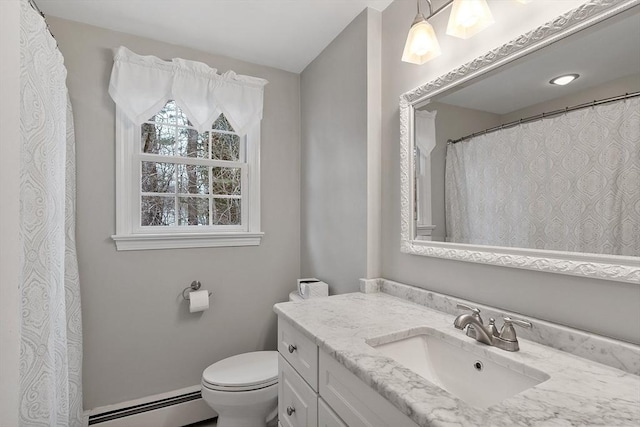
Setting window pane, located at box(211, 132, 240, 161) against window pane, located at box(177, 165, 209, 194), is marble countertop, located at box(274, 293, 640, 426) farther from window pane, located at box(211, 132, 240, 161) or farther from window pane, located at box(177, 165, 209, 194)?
window pane, located at box(211, 132, 240, 161)

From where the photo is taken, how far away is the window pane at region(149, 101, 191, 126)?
216 centimetres

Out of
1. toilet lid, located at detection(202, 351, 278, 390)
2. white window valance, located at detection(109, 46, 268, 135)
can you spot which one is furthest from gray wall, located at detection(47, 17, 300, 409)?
toilet lid, located at detection(202, 351, 278, 390)

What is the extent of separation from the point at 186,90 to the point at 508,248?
2034 mm

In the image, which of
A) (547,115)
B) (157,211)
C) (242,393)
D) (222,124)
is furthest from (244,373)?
(547,115)

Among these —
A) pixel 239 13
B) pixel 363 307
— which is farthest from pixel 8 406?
pixel 239 13

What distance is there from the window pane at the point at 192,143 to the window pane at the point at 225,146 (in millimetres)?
49

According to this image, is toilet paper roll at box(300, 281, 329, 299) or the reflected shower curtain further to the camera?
toilet paper roll at box(300, 281, 329, 299)

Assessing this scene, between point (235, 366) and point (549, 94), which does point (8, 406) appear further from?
point (549, 94)

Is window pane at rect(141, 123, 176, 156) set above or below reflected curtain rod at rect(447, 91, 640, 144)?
above

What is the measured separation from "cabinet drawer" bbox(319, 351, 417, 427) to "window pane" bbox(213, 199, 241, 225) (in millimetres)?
1497

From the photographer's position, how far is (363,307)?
1.41m

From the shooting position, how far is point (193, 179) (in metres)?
2.23

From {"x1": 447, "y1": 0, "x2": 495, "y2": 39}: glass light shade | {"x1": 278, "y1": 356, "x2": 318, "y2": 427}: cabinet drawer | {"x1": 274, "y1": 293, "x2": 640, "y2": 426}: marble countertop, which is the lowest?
{"x1": 278, "y1": 356, "x2": 318, "y2": 427}: cabinet drawer

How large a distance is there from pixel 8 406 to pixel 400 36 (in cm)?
195
